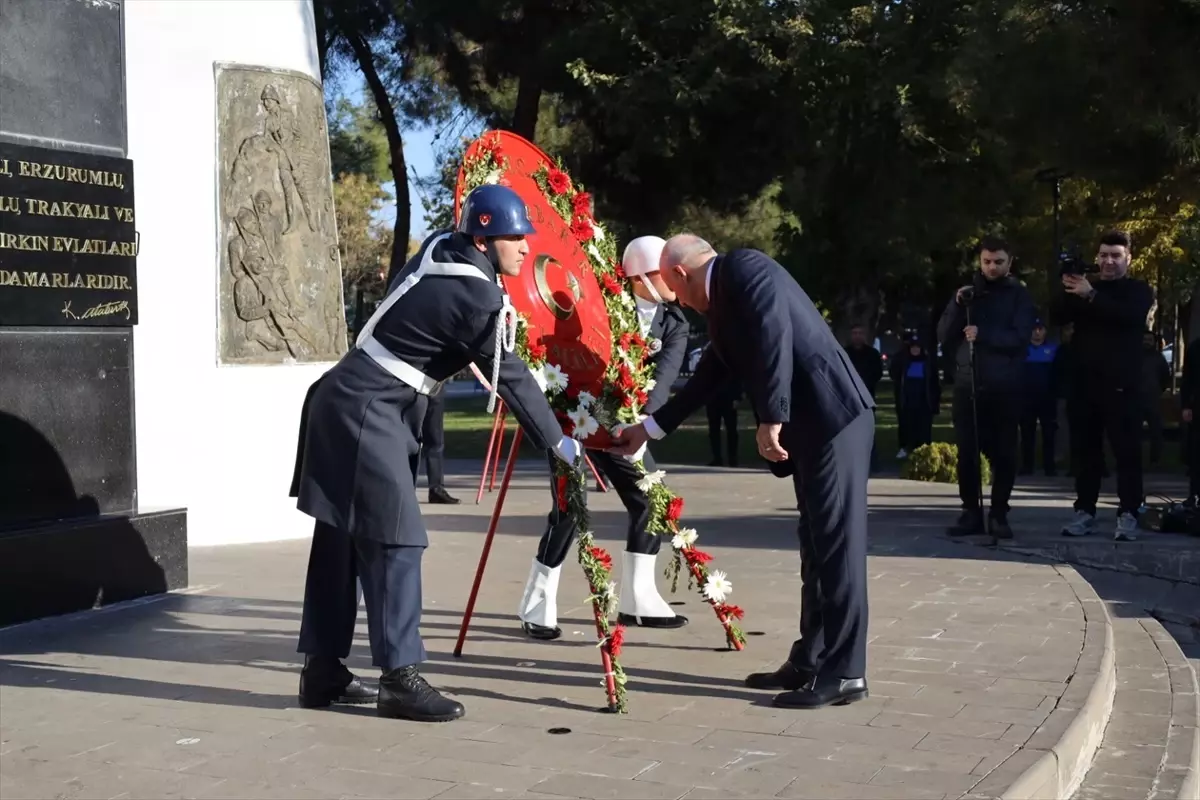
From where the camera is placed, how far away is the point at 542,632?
7266 mm

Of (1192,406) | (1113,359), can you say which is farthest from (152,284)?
(1192,406)

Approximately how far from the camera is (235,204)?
10.4 metres

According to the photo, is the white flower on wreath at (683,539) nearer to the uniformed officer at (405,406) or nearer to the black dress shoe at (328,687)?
the uniformed officer at (405,406)

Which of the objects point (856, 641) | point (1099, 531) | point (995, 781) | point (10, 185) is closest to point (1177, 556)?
point (1099, 531)

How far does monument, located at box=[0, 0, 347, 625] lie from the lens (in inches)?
309

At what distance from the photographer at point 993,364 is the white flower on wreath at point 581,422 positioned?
15.5ft

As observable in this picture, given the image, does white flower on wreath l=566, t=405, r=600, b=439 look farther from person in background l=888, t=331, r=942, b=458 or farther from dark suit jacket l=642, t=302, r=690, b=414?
person in background l=888, t=331, r=942, b=458

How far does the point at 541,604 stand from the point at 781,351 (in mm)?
2155

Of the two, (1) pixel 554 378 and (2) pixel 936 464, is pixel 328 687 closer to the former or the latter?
(1) pixel 554 378

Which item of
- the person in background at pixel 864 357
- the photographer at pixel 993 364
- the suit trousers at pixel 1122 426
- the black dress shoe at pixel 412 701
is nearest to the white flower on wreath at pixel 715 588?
the black dress shoe at pixel 412 701

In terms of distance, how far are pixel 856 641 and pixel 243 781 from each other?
2426mm

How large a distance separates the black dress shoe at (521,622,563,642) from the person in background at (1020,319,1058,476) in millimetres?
11331

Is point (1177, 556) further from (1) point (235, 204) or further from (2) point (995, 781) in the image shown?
(1) point (235, 204)
